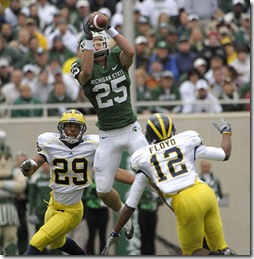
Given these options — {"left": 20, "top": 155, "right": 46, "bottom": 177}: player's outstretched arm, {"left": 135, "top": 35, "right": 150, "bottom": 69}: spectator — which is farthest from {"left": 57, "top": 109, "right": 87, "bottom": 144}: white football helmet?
{"left": 135, "top": 35, "right": 150, "bottom": 69}: spectator

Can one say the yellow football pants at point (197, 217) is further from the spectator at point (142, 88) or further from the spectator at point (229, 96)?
the spectator at point (142, 88)

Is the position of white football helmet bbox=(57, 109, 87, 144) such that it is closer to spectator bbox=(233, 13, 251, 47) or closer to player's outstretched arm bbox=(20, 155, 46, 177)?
player's outstretched arm bbox=(20, 155, 46, 177)

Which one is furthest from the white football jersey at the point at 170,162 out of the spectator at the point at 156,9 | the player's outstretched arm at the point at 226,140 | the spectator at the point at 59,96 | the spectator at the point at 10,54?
the spectator at the point at 156,9

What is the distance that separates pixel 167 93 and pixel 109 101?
14.9 feet

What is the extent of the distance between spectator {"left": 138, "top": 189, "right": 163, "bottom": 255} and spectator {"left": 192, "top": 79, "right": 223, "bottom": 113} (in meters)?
1.55

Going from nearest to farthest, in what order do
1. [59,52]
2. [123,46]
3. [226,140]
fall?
[226,140] → [123,46] → [59,52]

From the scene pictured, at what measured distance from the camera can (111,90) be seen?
11.1m

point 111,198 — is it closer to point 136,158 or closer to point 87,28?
point 136,158

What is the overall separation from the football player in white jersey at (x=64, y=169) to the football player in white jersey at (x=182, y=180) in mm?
972

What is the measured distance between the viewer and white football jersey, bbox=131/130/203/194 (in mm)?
10055

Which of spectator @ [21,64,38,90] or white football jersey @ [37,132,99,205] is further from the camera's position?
spectator @ [21,64,38,90]

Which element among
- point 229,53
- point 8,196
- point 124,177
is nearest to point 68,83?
point 8,196

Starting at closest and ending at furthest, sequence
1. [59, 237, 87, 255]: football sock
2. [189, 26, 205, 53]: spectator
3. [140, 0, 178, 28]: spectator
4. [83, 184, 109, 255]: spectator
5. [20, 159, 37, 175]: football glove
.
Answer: [20, 159, 37, 175]: football glove
[59, 237, 87, 255]: football sock
[83, 184, 109, 255]: spectator
[189, 26, 205, 53]: spectator
[140, 0, 178, 28]: spectator

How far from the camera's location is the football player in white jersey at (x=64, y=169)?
36.1ft
